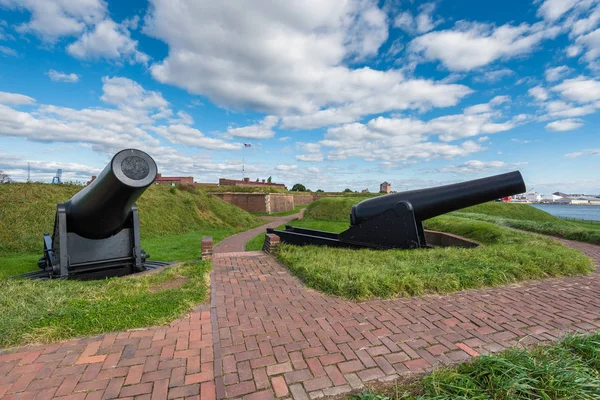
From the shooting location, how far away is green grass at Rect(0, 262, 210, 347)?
2.64m

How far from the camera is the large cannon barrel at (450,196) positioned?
5.21m

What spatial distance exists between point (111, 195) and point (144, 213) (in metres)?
11.1

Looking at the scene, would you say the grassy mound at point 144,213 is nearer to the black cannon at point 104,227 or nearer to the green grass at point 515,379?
the black cannon at point 104,227

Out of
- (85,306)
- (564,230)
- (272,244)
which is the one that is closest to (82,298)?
(85,306)

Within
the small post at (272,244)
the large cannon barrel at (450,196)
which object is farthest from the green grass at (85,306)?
the large cannon barrel at (450,196)

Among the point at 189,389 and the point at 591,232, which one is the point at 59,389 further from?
the point at 591,232

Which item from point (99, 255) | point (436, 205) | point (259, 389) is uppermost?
point (436, 205)

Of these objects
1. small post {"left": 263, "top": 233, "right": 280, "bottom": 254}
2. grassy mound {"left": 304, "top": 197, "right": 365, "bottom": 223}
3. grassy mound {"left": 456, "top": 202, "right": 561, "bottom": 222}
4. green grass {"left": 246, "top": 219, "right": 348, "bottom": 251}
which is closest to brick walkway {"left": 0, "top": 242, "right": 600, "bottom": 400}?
small post {"left": 263, "top": 233, "right": 280, "bottom": 254}

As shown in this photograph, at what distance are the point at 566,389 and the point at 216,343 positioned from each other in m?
2.32

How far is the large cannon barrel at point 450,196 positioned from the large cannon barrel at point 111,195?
150 inches

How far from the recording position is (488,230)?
843cm

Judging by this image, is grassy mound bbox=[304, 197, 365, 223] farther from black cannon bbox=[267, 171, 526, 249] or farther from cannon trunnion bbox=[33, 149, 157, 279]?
cannon trunnion bbox=[33, 149, 157, 279]

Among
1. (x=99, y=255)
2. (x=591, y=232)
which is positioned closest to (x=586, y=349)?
(x=99, y=255)

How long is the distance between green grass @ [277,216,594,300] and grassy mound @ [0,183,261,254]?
8.93 metres
